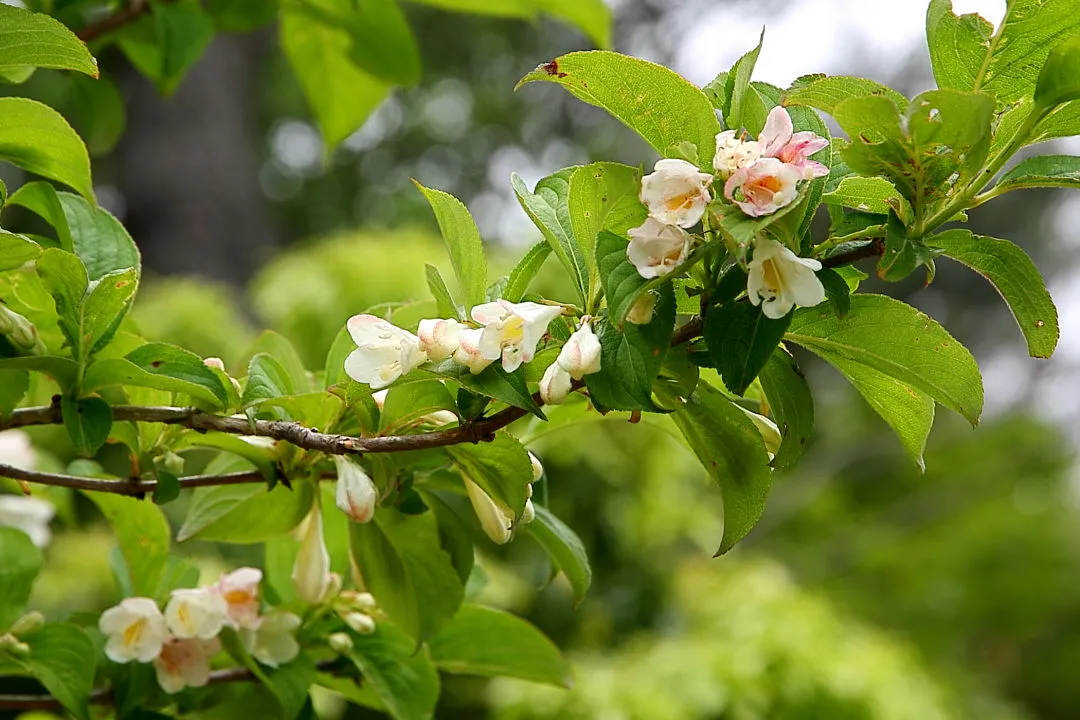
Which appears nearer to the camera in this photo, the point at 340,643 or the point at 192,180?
the point at 340,643

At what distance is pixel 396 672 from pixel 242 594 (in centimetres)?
10

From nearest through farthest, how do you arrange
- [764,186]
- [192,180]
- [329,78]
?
[764,186], [329,78], [192,180]

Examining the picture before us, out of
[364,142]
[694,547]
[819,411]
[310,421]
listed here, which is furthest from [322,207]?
[310,421]

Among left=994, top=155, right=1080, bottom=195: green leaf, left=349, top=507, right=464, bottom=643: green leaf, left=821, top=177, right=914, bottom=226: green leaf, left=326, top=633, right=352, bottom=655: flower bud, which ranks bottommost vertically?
left=326, top=633, right=352, bottom=655: flower bud

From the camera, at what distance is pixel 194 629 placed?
60cm

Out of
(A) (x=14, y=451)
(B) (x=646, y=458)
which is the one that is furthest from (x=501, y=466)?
(B) (x=646, y=458)

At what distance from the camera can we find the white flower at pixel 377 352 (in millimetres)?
433

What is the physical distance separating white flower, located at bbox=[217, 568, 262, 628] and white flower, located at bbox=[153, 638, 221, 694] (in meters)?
0.03

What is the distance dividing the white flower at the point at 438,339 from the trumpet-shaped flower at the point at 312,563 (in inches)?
8.3

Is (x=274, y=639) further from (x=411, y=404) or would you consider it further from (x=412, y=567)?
(x=411, y=404)

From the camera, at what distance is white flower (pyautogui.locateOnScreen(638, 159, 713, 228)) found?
1.24 feet

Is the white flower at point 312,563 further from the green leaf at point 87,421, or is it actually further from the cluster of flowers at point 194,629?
the green leaf at point 87,421

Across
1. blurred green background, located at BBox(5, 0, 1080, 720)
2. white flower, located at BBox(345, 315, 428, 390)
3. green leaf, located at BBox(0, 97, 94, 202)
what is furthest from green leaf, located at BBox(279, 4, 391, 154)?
white flower, located at BBox(345, 315, 428, 390)

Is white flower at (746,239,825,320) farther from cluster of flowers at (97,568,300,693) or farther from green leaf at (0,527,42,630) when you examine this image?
green leaf at (0,527,42,630)
